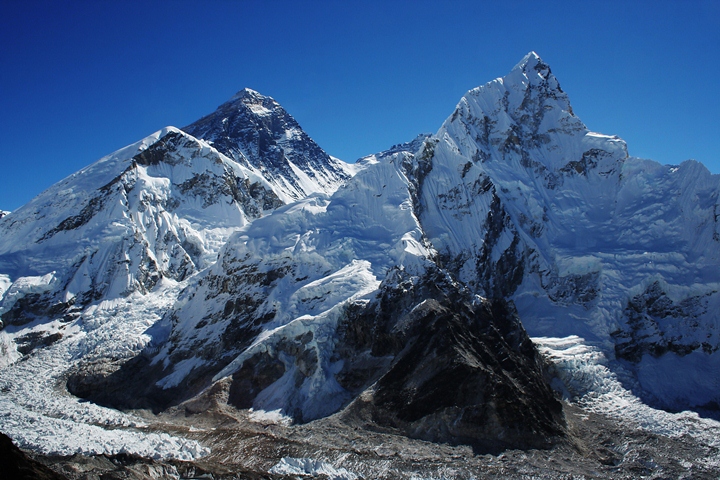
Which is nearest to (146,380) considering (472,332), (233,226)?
(472,332)

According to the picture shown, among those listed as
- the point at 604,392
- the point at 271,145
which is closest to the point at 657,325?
the point at 604,392

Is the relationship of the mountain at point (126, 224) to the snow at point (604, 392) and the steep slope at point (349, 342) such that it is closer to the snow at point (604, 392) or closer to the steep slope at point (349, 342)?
the steep slope at point (349, 342)

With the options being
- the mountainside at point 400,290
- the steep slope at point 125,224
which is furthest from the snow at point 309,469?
the steep slope at point 125,224

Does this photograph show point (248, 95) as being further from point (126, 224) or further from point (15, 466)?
point (15, 466)

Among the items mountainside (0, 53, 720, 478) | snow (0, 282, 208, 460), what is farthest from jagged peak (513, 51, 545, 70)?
snow (0, 282, 208, 460)

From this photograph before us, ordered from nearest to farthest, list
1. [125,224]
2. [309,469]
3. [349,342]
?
[309,469], [349,342], [125,224]

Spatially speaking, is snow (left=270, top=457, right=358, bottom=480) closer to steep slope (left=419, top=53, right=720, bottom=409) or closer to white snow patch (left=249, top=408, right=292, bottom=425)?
white snow patch (left=249, top=408, right=292, bottom=425)

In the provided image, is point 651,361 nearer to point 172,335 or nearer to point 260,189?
point 172,335
